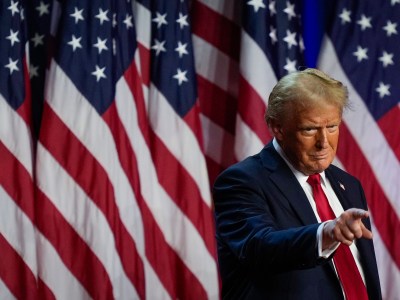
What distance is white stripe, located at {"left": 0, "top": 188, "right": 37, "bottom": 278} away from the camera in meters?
3.98

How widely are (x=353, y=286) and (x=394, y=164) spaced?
2242 millimetres

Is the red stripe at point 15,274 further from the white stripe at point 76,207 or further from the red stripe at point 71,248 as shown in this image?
the white stripe at point 76,207

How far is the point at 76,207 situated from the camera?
405cm

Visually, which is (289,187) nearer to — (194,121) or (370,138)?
(194,121)

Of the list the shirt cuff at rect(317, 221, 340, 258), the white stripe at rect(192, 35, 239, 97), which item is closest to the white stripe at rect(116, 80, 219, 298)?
the white stripe at rect(192, 35, 239, 97)

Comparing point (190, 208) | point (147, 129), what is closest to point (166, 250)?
point (190, 208)

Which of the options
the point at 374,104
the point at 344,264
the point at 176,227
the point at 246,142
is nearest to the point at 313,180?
the point at 344,264

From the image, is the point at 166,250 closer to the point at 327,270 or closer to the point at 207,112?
the point at 207,112

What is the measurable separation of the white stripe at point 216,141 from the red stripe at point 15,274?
4.04 ft

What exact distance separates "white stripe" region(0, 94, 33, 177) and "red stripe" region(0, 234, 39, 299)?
425 mm

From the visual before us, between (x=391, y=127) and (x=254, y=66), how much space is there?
851 mm

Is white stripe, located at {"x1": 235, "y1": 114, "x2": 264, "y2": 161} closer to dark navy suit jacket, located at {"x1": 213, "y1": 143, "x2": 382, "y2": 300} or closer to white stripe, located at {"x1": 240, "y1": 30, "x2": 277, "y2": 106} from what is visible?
white stripe, located at {"x1": 240, "y1": 30, "x2": 277, "y2": 106}

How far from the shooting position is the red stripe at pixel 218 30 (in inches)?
173

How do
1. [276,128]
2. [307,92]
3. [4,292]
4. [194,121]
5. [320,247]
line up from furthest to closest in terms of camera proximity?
[194,121]
[4,292]
[276,128]
[307,92]
[320,247]
